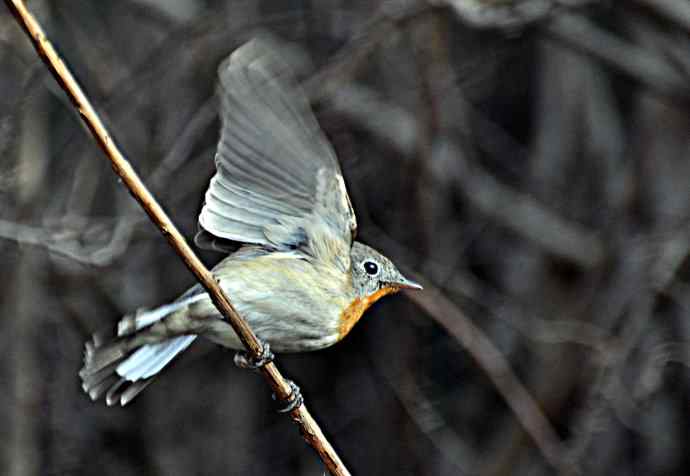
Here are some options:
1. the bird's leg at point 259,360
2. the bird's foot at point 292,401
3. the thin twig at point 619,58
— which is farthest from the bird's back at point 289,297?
the thin twig at point 619,58

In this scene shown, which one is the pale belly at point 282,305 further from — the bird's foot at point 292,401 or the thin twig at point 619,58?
the thin twig at point 619,58

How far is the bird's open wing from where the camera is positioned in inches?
120

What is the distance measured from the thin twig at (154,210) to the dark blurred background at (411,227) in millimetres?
2053

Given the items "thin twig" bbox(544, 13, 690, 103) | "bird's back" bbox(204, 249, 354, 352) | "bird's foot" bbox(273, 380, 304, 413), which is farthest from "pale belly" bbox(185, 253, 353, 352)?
"thin twig" bbox(544, 13, 690, 103)

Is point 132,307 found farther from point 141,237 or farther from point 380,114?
point 380,114

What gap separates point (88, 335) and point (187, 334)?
2777 millimetres

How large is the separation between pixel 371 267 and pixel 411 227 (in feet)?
6.95

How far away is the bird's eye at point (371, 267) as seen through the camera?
355 centimetres

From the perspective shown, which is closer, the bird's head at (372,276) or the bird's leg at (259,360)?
the bird's leg at (259,360)

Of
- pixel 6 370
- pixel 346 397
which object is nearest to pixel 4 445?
pixel 6 370

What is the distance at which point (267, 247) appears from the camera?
Result: 348 centimetres

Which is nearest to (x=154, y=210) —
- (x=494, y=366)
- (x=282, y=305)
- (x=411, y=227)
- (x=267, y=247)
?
(x=282, y=305)

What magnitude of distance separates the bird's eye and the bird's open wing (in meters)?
0.10

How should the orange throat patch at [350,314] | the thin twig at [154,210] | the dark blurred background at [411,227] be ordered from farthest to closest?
the dark blurred background at [411,227], the orange throat patch at [350,314], the thin twig at [154,210]
